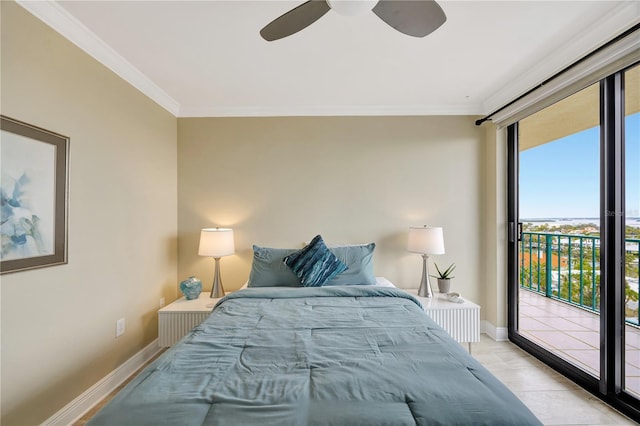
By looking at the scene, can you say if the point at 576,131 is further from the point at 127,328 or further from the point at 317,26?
the point at 127,328

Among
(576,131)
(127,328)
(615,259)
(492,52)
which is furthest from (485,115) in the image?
(127,328)

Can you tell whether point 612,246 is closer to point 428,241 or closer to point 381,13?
point 428,241

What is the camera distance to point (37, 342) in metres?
1.64

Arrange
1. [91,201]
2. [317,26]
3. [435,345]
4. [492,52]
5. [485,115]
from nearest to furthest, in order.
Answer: [435,345] → [317,26] → [91,201] → [492,52] → [485,115]

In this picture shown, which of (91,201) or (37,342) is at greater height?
(91,201)

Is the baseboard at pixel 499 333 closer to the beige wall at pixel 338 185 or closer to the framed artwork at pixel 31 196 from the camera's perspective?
the beige wall at pixel 338 185

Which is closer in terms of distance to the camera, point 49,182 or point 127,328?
point 49,182

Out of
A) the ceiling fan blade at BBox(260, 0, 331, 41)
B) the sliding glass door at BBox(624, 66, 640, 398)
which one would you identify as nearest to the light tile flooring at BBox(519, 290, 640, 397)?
the sliding glass door at BBox(624, 66, 640, 398)

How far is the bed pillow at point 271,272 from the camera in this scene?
2621 mm

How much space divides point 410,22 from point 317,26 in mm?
651

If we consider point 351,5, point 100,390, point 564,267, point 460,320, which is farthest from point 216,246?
Answer: point 564,267

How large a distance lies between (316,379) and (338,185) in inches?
91.0

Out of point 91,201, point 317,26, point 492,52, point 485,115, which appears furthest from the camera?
point 485,115

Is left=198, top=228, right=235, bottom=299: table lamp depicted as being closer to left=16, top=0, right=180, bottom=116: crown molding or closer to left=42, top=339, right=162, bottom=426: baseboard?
left=42, top=339, right=162, bottom=426: baseboard
